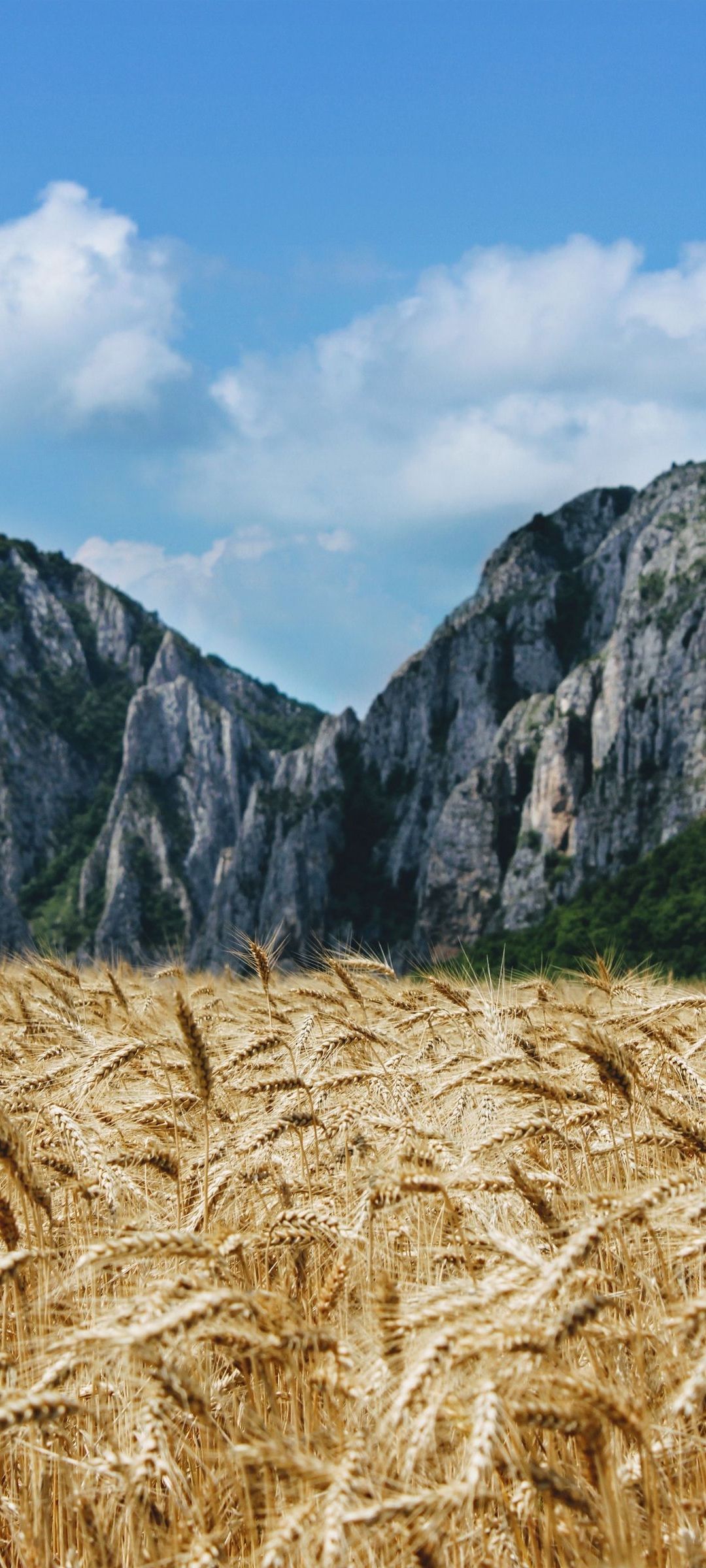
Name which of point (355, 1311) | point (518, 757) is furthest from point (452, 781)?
point (355, 1311)

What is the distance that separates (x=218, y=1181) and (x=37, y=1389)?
1248 millimetres

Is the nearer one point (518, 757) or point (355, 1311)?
point (355, 1311)

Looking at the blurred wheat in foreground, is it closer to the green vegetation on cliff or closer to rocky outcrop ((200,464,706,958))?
the green vegetation on cliff

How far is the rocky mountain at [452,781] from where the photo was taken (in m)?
123

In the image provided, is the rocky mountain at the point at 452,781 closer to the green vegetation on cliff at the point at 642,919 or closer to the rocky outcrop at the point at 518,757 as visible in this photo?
the rocky outcrop at the point at 518,757

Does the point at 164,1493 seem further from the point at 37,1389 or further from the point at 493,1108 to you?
the point at 493,1108

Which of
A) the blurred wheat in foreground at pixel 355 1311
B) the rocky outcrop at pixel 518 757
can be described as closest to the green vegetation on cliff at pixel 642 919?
the rocky outcrop at pixel 518 757

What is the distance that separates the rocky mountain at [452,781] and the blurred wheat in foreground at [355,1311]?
107 meters

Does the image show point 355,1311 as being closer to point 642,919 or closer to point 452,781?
point 642,919

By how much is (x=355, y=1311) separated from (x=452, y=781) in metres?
155

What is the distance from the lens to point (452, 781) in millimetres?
157375

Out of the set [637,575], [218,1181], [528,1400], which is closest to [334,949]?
[218,1181]

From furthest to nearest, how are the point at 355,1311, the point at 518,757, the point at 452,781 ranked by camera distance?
the point at 452,781 → the point at 518,757 → the point at 355,1311

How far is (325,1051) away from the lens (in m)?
4.84
